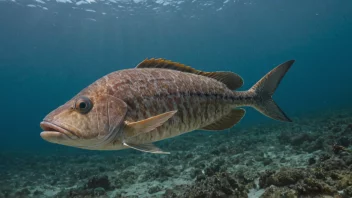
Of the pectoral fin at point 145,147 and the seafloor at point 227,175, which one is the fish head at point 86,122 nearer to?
the pectoral fin at point 145,147

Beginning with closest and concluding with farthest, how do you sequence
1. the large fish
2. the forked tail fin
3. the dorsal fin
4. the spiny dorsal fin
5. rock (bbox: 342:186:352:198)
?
the large fish
rock (bbox: 342:186:352:198)
the dorsal fin
the spiny dorsal fin
the forked tail fin

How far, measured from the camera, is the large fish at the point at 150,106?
2.85 metres

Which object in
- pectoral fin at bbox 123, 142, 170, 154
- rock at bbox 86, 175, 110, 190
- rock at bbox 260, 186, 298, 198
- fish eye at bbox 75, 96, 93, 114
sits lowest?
rock at bbox 86, 175, 110, 190

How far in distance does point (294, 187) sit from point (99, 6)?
41.9m

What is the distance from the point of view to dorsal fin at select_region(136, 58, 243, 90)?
13.1 ft

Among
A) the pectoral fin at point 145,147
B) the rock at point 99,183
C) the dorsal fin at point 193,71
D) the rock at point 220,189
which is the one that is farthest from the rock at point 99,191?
the pectoral fin at point 145,147

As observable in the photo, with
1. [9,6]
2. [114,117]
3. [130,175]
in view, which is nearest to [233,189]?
[114,117]

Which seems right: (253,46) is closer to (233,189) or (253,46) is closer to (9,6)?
(9,6)

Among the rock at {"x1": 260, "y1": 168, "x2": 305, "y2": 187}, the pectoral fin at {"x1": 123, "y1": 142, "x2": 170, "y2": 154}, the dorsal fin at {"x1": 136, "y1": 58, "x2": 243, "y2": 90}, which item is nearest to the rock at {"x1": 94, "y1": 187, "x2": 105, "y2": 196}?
the rock at {"x1": 260, "y1": 168, "x2": 305, "y2": 187}

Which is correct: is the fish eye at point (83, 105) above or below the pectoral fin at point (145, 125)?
above

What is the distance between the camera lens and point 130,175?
1070 cm

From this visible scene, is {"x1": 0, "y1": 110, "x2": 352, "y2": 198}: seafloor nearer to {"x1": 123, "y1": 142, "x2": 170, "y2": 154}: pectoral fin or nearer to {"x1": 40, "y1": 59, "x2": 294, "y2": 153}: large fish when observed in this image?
{"x1": 40, "y1": 59, "x2": 294, "y2": 153}: large fish

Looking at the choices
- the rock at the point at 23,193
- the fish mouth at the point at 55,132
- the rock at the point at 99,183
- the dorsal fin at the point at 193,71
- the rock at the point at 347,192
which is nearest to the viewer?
the fish mouth at the point at 55,132

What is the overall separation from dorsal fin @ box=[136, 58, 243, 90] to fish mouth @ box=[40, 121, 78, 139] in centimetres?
156
